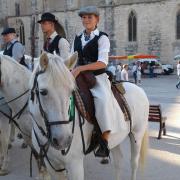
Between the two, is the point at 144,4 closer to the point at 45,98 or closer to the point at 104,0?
the point at 104,0

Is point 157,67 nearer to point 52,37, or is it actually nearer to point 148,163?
point 148,163

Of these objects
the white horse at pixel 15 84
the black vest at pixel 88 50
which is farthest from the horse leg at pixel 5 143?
the black vest at pixel 88 50

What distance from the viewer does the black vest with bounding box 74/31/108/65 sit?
3.95 meters

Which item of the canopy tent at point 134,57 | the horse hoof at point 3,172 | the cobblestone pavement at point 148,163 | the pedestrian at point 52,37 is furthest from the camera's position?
the canopy tent at point 134,57

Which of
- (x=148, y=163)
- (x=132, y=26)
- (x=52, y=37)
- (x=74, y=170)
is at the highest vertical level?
(x=132, y=26)

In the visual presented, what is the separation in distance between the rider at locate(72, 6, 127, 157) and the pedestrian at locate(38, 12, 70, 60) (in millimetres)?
462

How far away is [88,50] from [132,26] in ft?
115

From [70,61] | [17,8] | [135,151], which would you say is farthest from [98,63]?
[17,8]

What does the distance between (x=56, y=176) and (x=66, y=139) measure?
0.89 metres

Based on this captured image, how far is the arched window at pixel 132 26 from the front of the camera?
3816 cm

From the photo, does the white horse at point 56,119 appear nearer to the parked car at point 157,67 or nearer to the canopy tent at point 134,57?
the parked car at point 157,67

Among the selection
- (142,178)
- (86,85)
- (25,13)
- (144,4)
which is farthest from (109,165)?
(25,13)

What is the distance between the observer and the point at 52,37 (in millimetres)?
4621

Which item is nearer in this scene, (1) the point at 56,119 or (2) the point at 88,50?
(1) the point at 56,119
